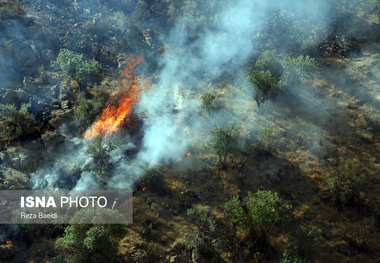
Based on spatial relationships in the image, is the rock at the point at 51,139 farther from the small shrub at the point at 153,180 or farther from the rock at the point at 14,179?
the small shrub at the point at 153,180

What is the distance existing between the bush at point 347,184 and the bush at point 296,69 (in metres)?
14.4

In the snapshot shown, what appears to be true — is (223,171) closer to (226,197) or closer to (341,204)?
(226,197)

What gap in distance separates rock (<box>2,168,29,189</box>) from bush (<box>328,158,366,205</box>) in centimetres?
2859

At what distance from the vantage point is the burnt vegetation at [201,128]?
2238cm

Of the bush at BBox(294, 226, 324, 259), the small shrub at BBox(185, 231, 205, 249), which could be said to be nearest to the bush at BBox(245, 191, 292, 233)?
the bush at BBox(294, 226, 324, 259)

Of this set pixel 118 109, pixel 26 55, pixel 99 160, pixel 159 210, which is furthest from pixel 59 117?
pixel 159 210

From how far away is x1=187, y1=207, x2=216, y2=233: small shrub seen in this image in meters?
23.5

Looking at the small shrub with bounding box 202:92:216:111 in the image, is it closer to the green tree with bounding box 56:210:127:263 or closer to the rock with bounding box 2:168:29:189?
the green tree with bounding box 56:210:127:263

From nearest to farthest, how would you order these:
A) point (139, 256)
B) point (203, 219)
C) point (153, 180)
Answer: point (139, 256) → point (203, 219) → point (153, 180)

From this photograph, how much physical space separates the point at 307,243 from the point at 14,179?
26.1 meters

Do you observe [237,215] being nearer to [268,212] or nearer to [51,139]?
[268,212]

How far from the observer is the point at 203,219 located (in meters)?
23.7

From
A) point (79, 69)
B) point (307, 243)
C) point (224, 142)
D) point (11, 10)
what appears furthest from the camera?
point (11, 10)

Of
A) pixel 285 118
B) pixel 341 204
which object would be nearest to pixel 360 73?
pixel 285 118
